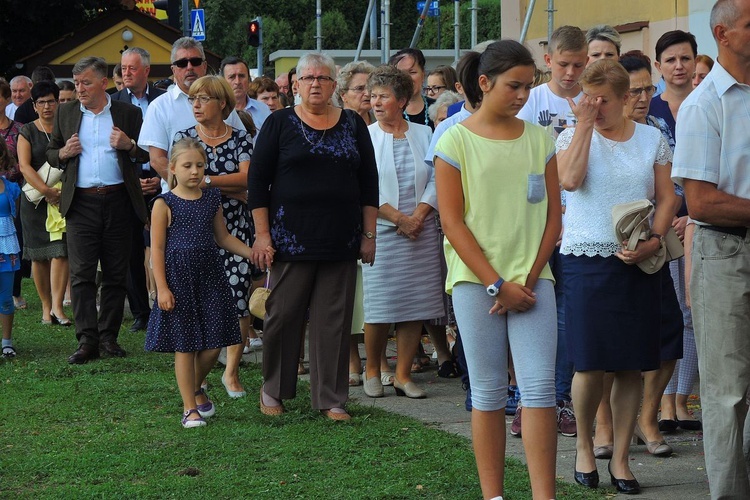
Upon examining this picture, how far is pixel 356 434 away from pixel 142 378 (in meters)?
2.64

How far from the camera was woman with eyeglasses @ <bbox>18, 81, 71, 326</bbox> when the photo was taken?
39.0 feet

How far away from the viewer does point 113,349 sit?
33.3ft

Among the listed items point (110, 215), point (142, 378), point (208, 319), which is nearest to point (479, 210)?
point (208, 319)

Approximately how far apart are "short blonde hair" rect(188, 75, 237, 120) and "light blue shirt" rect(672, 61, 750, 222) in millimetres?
3891

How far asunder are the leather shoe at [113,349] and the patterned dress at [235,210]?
2.13 meters

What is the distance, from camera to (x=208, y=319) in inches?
299

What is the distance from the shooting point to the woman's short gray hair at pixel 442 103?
923cm

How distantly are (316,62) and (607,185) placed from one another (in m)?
2.30

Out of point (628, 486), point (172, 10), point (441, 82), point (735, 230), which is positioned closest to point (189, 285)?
point (628, 486)

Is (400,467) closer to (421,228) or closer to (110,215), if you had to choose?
(421,228)

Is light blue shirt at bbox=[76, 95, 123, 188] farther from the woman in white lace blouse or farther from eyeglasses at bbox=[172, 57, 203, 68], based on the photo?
the woman in white lace blouse

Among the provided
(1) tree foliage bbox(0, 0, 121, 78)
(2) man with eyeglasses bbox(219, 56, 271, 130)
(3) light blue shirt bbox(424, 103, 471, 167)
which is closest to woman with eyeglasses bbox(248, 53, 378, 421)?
(3) light blue shirt bbox(424, 103, 471, 167)

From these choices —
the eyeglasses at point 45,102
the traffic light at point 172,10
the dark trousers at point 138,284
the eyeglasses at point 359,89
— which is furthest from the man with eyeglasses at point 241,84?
the traffic light at point 172,10

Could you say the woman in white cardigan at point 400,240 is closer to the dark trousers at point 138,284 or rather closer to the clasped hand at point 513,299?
the clasped hand at point 513,299
